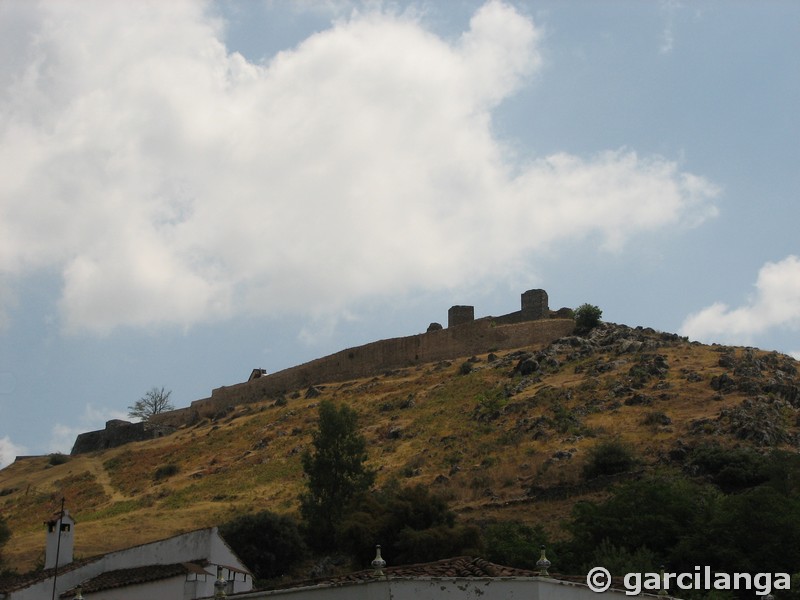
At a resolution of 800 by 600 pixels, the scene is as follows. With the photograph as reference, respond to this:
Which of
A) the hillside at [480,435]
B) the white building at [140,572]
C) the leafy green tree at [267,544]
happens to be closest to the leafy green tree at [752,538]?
the hillside at [480,435]

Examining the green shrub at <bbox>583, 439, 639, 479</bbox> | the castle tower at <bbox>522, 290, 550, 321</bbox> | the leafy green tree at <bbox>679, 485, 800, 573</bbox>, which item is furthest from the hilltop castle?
the leafy green tree at <bbox>679, 485, 800, 573</bbox>

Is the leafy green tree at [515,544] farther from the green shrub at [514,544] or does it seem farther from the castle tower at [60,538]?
the castle tower at [60,538]

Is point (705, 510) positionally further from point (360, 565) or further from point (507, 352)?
point (507, 352)

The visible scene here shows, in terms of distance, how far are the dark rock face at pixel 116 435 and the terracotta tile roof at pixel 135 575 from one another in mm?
48645

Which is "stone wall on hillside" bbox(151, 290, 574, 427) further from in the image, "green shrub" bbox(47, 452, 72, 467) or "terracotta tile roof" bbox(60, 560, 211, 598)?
"terracotta tile roof" bbox(60, 560, 211, 598)

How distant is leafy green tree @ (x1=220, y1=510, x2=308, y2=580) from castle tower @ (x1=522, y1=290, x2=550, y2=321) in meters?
29.9

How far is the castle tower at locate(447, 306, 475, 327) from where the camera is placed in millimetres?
65875

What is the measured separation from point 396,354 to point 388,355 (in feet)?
1.82

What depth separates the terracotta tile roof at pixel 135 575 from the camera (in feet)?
72.1

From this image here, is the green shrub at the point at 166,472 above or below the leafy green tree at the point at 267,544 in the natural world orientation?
above

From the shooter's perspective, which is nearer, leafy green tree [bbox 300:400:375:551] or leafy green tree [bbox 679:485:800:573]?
leafy green tree [bbox 679:485:800:573]

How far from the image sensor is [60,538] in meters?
25.8

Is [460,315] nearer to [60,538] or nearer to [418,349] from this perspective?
[418,349]

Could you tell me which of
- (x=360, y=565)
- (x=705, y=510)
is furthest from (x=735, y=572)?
(x=360, y=565)
